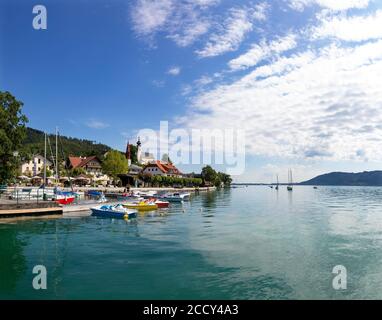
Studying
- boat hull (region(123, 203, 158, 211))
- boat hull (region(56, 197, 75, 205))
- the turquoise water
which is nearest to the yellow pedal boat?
boat hull (region(123, 203, 158, 211))

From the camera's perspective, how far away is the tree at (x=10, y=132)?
145 ft

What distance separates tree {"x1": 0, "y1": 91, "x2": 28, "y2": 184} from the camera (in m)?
44.1

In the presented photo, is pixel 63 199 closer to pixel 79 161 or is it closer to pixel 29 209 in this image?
pixel 29 209

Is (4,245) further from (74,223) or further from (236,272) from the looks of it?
(236,272)

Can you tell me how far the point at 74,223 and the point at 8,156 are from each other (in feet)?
52.6

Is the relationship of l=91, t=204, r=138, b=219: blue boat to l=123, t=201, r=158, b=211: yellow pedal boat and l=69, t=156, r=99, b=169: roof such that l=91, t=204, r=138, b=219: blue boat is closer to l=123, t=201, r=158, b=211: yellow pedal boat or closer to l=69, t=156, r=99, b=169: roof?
l=123, t=201, r=158, b=211: yellow pedal boat

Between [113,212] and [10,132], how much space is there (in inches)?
743

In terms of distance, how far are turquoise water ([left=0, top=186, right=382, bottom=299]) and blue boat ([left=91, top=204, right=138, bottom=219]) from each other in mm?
5949

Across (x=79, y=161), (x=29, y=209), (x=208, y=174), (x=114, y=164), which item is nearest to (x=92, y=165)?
(x=79, y=161)

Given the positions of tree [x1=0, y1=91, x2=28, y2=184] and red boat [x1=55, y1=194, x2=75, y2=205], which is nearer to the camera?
tree [x1=0, y1=91, x2=28, y2=184]

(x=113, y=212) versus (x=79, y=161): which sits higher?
(x=79, y=161)

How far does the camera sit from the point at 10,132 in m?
45.5
